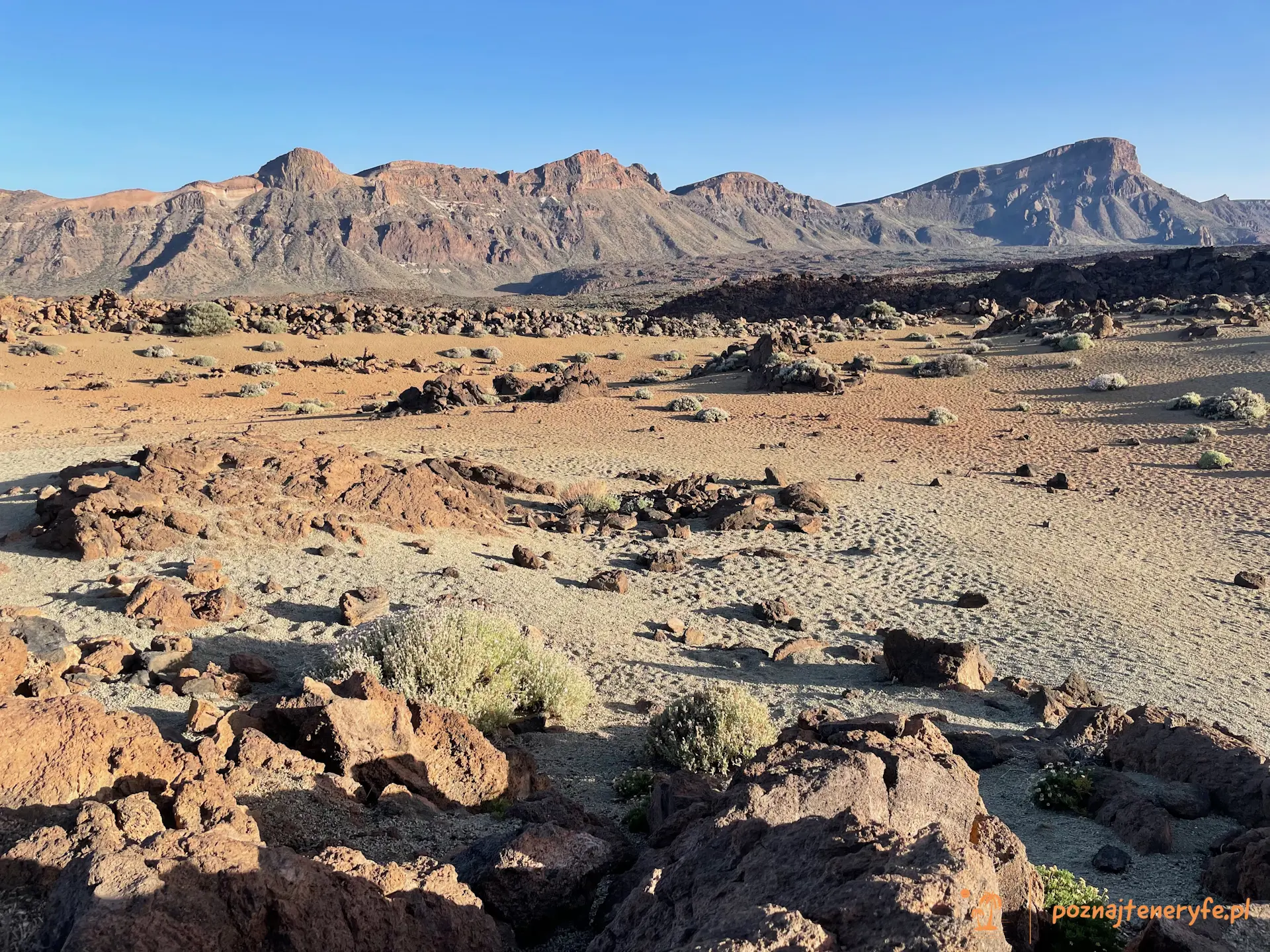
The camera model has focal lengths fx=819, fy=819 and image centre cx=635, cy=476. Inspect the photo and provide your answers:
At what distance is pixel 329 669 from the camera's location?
652 cm

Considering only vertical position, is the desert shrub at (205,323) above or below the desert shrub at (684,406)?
above

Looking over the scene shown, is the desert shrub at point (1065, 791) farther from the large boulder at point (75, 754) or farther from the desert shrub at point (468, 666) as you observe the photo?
the large boulder at point (75, 754)

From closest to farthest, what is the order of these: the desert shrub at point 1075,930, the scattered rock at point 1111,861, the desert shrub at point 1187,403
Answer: the desert shrub at point 1075,930 < the scattered rock at point 1111,861 < the desert shrub at point 1187,403

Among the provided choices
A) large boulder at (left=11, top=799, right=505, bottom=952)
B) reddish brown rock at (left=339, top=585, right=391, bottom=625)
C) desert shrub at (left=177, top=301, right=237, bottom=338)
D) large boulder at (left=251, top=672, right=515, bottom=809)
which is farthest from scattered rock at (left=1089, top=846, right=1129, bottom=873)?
desert shrub at (left=177, top=301, right=237, bottom=338)

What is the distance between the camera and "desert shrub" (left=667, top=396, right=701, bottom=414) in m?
22.2

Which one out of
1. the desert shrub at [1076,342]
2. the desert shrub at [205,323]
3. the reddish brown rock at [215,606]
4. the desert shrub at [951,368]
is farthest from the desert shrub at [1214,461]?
the desert shrub at [205,323]

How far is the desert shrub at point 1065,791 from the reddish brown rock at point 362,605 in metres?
5.92

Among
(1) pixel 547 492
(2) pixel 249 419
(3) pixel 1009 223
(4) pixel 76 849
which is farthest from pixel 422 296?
(3) pixel 1009 223

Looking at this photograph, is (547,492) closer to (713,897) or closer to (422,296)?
(713,897)

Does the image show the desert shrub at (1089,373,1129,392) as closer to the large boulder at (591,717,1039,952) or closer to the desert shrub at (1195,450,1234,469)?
the desert shrub at (1195,450,1234,469)

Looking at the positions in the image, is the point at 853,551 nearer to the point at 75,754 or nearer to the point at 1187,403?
the point at 75,754

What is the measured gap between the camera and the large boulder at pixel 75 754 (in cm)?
374

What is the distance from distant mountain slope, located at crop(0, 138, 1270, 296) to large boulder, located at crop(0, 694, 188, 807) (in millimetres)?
102611

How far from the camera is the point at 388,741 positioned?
4793mm
